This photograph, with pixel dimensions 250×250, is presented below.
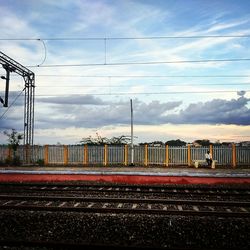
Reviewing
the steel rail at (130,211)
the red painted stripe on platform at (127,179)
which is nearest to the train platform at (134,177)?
the red painted stripe on platform at (127,179)

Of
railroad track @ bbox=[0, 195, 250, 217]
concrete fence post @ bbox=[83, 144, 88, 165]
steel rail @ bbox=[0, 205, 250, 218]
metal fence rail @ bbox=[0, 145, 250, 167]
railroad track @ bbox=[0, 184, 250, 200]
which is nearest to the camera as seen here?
steel rail @ bbox=[0, 205, 250, 218]

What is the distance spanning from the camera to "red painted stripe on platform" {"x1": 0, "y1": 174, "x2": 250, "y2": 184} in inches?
776

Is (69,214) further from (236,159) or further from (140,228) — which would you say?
(236,159)

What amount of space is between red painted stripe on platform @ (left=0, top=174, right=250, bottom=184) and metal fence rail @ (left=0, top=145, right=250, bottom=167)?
751cm

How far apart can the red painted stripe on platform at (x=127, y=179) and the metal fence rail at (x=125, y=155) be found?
7512 millimetres

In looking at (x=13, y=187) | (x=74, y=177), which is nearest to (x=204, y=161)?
(x=74, y=177)

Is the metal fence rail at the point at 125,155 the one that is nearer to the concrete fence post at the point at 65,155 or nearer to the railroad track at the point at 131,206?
the concrete fence post at the point at 65,155

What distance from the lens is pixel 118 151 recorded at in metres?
29.9

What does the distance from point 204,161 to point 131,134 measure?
612 cm

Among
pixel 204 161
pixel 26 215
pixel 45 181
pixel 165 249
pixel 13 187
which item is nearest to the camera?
pixel 165 249

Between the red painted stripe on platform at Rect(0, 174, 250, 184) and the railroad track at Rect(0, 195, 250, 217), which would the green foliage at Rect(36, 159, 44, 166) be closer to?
the red painted stripe on platform at Rect(0, 174, 250, 184)

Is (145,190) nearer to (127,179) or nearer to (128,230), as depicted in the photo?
(127,179)

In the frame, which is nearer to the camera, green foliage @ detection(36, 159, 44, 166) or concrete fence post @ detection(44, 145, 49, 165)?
green foliage @ detection(36, 159, 44, 166)

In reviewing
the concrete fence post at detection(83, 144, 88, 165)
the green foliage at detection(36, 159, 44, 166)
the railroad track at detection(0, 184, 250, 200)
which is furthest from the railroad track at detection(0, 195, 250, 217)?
the concrete fence post at detection(83, 144, 88, 165)
